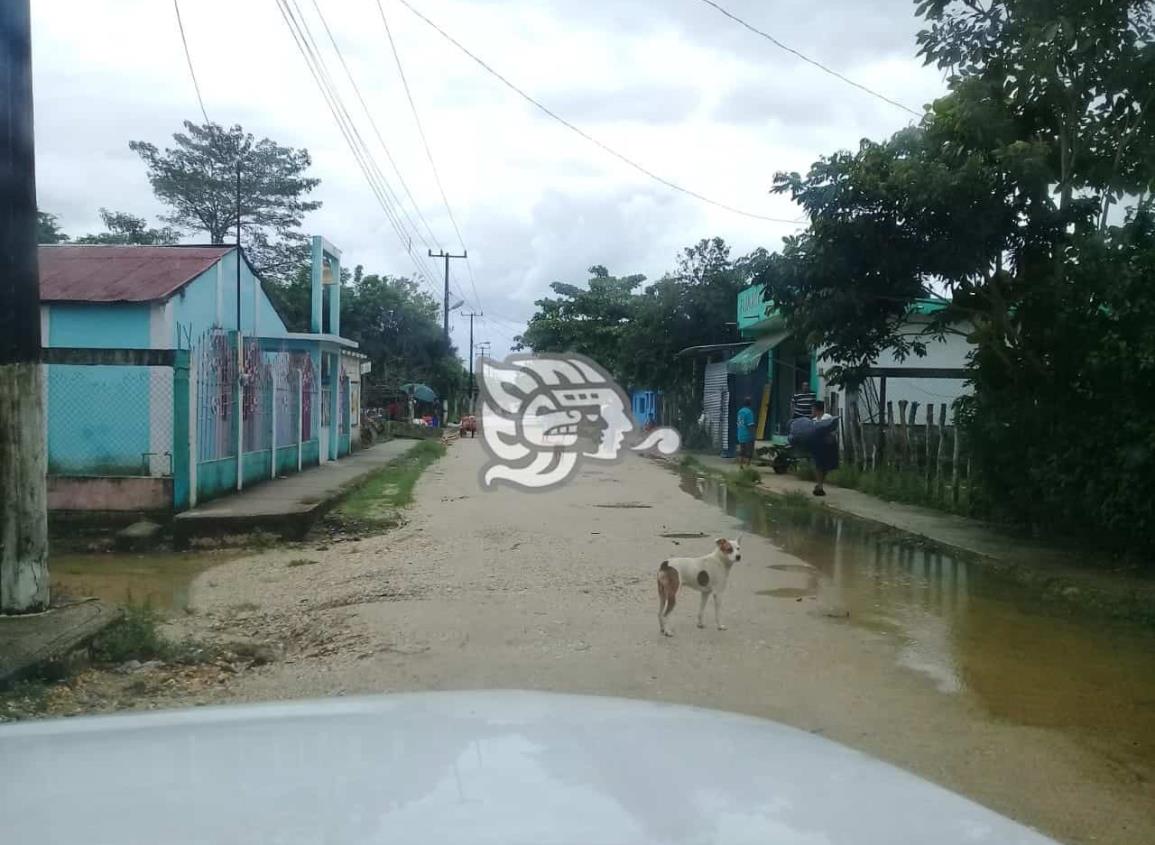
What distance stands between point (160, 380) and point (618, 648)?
28.1 ft

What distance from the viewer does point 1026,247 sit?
11445mm

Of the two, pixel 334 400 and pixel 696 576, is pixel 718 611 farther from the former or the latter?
pixel 334 400

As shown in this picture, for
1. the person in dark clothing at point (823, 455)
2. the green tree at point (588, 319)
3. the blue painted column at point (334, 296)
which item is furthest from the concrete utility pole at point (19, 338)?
the green tree at point (588, 319)

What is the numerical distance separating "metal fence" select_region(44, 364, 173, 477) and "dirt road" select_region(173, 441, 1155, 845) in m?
3.04

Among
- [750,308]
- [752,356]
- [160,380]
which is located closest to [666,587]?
[160,380]

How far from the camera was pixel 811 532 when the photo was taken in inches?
526

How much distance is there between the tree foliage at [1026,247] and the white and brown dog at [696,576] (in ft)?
14.4

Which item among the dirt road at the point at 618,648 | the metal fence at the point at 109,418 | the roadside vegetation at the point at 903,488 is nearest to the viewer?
the dirt road at the point at 618,648

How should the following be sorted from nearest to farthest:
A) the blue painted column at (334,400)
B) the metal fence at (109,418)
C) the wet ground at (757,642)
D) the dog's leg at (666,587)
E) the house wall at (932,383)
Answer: the wet ground at (757,642) < the dog's leg at (666,587) < the metal fence at (109,418) < the blue painted column at (334,400) < the house wall at (932,383)

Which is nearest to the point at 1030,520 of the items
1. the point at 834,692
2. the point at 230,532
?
the point at 834,692

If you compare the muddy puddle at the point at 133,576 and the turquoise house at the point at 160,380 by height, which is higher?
the turquoise house at the point at 160,380

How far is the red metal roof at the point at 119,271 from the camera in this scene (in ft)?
49.8

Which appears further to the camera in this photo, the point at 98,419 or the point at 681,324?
the point at 681,324

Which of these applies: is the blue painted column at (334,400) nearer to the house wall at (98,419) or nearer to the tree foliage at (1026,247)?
the house wall at (98,419)
